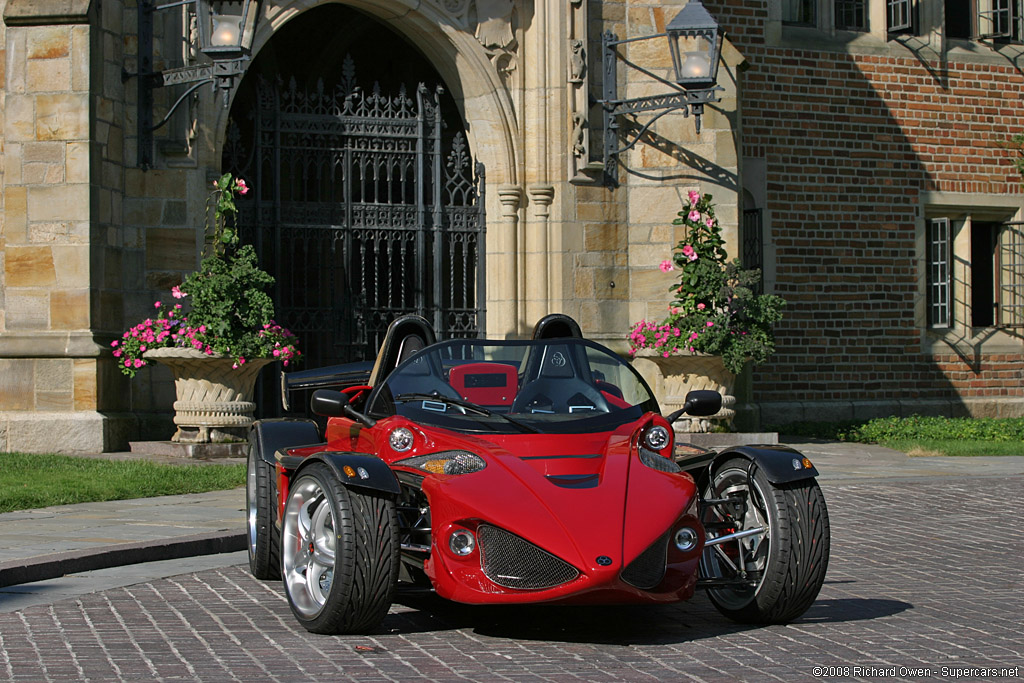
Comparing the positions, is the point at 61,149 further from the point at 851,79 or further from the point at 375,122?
the point at 851,79

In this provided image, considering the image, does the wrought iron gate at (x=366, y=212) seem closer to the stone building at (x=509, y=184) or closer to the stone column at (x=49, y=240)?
the stone building at (x=509, y=184)

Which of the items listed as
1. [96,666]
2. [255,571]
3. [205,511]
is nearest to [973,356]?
[205,511]

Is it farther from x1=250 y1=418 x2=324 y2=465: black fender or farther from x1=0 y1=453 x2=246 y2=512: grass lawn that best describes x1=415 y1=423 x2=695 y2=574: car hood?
x1=0 y1=453 x2=246 y2=512: grass lawn

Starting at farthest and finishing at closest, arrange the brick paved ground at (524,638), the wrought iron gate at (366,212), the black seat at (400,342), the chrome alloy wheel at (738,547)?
the wrought iron gate at (366,212), the black seat at (400,342), the chrome alloy wheel at (738,547), the brick paved ground at (524,638)

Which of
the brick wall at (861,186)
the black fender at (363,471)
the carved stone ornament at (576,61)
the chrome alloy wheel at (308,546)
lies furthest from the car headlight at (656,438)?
the brick wall at (861,186)

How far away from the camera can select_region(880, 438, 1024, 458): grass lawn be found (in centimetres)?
1538

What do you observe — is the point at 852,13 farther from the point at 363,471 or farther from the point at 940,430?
the point at 363,471

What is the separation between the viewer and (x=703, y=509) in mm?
5836

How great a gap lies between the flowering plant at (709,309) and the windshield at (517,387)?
7.87 metres

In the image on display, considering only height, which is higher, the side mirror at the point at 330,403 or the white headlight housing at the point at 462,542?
the side mirror at the point at 330,403

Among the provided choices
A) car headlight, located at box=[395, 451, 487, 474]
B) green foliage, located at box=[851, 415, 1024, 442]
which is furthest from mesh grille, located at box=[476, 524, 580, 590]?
green foliage, located at box=[851, 415, 1024, 442]

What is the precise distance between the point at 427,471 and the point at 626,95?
10517mm

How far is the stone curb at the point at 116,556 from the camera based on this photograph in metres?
6.91

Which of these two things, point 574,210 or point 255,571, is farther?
point 574,210
